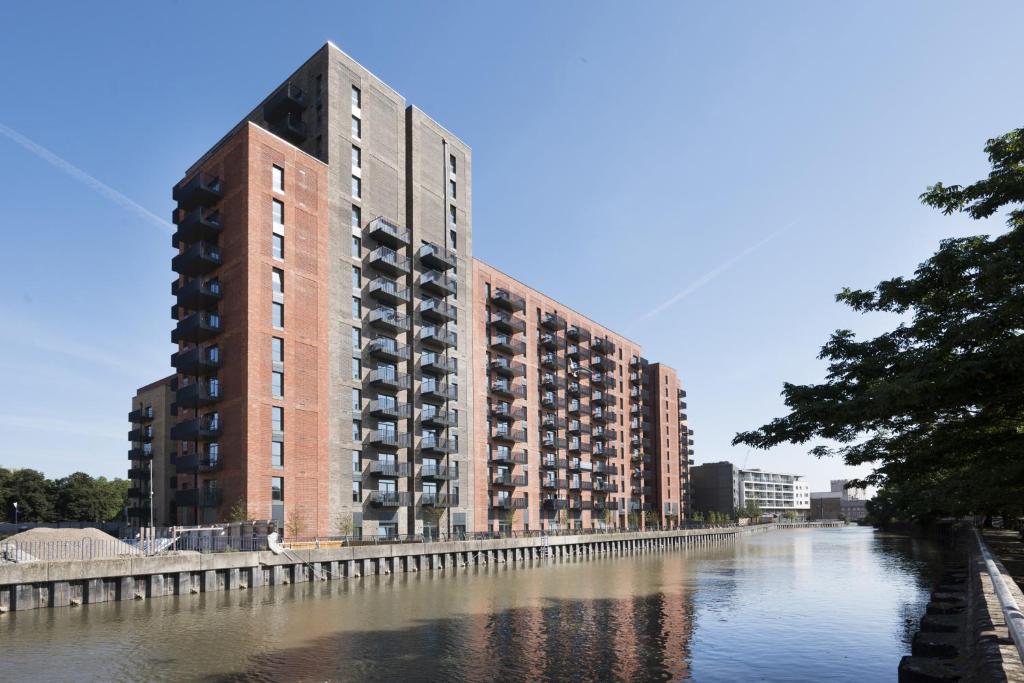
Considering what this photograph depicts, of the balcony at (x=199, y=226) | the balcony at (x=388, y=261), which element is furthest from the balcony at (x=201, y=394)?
the balcony at (x=388, y=261)

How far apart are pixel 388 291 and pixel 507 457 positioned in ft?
98.3

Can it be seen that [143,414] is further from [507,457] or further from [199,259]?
[507,457]

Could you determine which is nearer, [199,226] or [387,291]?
[199,226]

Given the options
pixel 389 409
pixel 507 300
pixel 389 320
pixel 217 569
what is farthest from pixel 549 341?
pixel 217 569

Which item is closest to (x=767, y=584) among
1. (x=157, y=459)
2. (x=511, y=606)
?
(x=511, y=606)

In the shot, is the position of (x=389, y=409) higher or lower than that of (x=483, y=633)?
higher

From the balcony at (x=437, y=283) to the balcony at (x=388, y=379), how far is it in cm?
1031

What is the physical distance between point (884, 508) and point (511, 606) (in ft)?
470

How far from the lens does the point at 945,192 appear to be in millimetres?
17328

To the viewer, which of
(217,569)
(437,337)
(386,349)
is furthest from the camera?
(437,337)

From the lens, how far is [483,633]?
2947 centimetres

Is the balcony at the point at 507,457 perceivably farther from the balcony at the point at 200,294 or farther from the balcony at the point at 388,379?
the balcony at the point at 200,294

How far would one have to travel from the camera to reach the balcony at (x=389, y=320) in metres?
73.3

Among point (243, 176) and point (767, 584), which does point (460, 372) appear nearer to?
point (243, 176)
